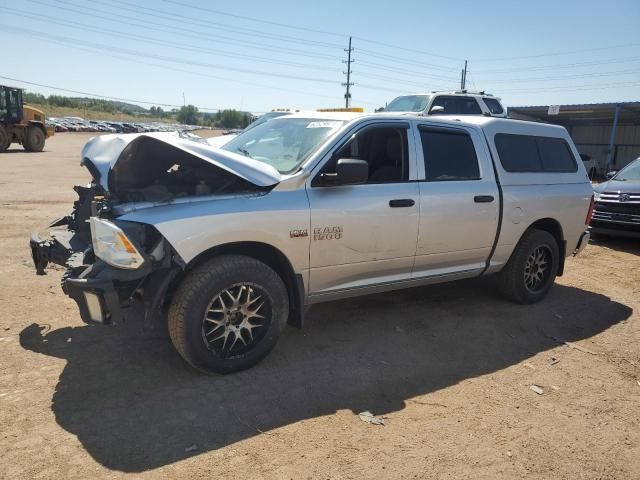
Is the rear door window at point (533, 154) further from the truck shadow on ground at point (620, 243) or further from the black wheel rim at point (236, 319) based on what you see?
the truck shadow on ground at point (620, 243)

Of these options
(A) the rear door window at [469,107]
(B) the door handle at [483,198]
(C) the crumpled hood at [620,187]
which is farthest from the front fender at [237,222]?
(A) the rear door window at [469,107]

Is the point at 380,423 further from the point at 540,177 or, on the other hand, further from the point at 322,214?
the point at 540,177

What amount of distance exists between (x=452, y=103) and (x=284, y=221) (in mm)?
10633

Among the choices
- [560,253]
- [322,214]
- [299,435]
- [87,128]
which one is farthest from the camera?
[87,128]

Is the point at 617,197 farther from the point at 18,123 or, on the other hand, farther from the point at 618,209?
the point at 18,123

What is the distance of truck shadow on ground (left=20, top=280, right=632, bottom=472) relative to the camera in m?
3.11

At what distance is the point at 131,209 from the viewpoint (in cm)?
359

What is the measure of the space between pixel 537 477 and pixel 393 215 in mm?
2228

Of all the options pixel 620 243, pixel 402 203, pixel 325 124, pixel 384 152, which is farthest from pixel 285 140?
pixel 620 243

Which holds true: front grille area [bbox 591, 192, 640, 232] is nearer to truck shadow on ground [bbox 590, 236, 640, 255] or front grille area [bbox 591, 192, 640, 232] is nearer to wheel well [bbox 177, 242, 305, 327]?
truck shadow on ground [bbox 590, 236, 640, 255]

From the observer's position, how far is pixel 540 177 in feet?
18.4

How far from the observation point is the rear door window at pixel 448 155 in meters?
4.72

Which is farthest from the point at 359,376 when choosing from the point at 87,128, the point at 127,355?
the point at 87,128

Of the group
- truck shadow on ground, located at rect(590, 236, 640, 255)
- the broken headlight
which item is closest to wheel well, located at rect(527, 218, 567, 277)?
truck shadow on ground, located at rect(590, 236, 640, 255)
